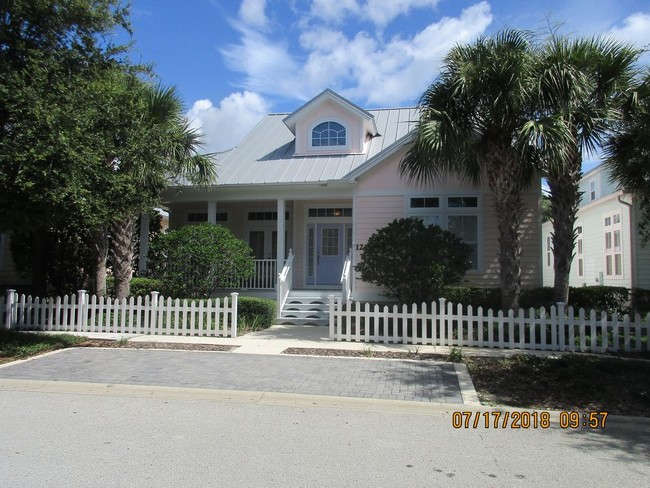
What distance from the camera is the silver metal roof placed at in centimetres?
1580

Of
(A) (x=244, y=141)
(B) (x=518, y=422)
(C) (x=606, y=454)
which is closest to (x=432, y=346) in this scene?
(B) (x=518, y=422)

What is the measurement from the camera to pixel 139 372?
25.0ft

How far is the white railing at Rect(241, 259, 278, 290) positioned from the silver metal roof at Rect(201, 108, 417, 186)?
9.10ft

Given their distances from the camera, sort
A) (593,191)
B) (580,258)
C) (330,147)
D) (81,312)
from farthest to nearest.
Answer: (593,191), (580,258), (330,147), (81,312)

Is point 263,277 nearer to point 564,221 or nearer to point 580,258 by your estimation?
point 564,221

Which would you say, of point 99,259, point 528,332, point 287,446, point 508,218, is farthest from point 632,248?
point 99,259

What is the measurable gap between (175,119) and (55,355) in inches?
275

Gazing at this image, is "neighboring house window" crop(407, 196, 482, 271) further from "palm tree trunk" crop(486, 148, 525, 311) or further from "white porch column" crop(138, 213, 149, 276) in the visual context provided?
"white porch column" crop(138, 213, 149, 276)

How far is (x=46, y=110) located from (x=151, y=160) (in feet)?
9.95

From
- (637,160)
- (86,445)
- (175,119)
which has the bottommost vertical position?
(86,445)

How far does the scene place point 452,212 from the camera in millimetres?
14148

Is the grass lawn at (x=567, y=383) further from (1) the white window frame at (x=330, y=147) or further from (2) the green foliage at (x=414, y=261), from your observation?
(1) the white window frame at (x=330, y=147)

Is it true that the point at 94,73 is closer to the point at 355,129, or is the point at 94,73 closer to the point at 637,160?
the point at 355,129

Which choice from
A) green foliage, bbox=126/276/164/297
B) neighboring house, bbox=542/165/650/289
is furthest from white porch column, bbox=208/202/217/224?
neighboring house, bbox=542/165/650/289
